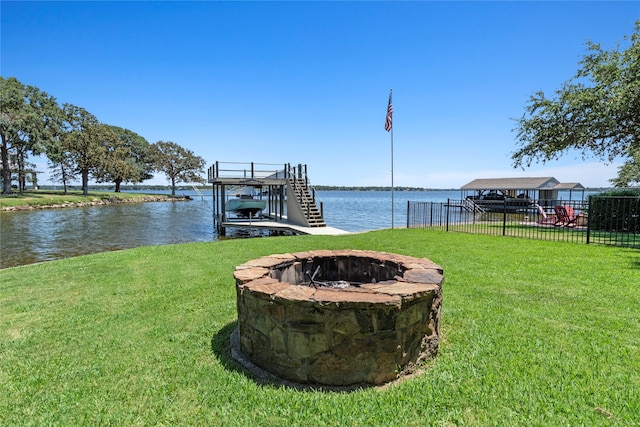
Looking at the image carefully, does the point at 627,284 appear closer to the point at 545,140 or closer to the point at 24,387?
the point at 24,387

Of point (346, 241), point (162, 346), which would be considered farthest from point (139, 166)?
point (162, 346)

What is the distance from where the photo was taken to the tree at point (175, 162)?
56.9 meters

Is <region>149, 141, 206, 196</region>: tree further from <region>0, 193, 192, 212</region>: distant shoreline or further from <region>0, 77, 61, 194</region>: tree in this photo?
<region>0, 77, 61, 194</region>: tree

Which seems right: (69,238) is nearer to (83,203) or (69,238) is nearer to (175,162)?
(83,203)

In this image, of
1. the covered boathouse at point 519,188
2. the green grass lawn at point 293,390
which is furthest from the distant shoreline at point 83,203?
the covered boathouse at point 519,188

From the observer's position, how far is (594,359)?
3.05 metres

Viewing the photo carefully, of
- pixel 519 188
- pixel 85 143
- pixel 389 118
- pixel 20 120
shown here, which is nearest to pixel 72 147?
pixel 85 143

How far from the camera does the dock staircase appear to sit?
1678 centimetres

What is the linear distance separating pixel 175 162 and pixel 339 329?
61.9m

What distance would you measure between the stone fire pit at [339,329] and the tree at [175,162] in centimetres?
6055

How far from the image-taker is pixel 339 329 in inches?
106

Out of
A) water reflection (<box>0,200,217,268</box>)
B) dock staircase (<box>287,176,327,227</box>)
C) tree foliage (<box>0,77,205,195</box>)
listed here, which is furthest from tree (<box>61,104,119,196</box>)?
dock staircase (<box>287,176,327,227</box>)

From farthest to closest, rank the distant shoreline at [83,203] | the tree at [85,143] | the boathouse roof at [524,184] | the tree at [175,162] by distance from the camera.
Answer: the tree at [175,162] < the tree at [85,143] < the boathouse roof at [524,184] < the distant shoreline at [83,203]

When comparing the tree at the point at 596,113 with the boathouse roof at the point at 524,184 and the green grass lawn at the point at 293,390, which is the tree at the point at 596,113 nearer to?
the green grass lawn at the point at 293,390
